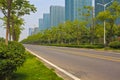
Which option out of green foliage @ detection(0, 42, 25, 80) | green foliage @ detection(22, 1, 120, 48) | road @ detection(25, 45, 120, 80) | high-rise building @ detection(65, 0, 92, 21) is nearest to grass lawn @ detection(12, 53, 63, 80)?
road @ detection(25, 45, 120, 80)

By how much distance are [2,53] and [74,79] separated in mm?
3535

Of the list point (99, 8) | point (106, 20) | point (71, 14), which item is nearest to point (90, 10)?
point (106, 20)

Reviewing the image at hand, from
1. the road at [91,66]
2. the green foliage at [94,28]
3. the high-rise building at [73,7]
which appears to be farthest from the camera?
the high-rise building at [73,7]

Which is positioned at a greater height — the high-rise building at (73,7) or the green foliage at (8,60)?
the high-rise building at (73,7)

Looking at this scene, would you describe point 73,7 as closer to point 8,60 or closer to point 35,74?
point 35,74

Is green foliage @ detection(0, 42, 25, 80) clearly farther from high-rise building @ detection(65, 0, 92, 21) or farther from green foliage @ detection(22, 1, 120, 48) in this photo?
high-rise building @ detection(65, 0, 92, 21)

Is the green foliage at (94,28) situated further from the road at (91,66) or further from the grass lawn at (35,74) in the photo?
the grass lawn at (35,74)

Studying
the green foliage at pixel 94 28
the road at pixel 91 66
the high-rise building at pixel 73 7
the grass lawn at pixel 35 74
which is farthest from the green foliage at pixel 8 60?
the high-rise building at pixel 73 7

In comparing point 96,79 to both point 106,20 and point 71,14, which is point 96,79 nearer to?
point 106,20

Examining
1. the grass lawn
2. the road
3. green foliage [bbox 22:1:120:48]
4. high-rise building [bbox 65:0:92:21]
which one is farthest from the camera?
high-rise building [bbox 65:0:92:21]

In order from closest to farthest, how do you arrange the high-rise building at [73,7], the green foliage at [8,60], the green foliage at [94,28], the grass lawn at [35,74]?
the green foliage at [8,60] < the grass lawn at [35,74] < the green foliage at [94,28] < the high-rise building at [73,7]

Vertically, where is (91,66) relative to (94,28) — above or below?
below

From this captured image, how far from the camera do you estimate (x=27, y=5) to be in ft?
Answer: 105

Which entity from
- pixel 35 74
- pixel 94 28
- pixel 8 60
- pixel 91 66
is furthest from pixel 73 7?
pixel 8 60
